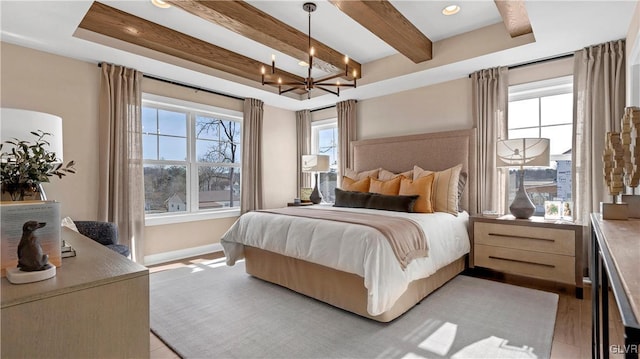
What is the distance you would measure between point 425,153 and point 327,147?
211 cm

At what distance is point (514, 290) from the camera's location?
2.96 metres

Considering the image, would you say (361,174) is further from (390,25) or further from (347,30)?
(390,25)

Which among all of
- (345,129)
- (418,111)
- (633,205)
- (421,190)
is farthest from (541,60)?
(345,129)

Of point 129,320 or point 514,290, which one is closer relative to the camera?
point 129,320

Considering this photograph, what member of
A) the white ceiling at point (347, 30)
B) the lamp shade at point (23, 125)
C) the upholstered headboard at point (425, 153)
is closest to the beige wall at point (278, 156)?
the white ceiling at point (347, 30)

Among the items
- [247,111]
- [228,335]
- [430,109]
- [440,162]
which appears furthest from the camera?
[247,111]

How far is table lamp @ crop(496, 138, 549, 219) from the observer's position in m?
3.11

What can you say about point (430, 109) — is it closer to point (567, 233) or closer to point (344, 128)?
point (344, 128)

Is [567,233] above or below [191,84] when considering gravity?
below

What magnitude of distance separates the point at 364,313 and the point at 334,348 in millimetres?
453

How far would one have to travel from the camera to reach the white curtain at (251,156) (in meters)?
4.96

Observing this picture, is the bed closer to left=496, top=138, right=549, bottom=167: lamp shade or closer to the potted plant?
left=496, top=138, right=549, bottom=167: lamp shade

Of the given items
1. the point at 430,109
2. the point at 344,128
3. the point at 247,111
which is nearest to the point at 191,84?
the point at 247,111

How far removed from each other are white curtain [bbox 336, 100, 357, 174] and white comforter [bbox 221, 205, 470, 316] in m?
1.96
